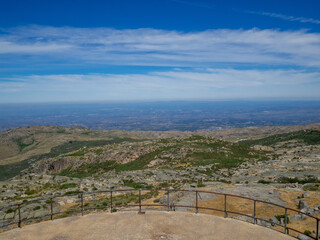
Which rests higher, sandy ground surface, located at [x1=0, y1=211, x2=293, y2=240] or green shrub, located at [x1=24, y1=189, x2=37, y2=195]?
sandy ground surface, located at [x1=0, y1=211, x2=293, y2=240]

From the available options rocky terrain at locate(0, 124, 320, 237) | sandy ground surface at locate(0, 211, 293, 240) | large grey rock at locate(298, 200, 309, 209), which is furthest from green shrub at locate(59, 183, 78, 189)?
large grey rock at locate(298, 200, 309, 209)

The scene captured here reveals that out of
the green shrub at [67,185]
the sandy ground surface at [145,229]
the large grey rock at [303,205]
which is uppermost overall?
the sandy ground surface at [145,229]

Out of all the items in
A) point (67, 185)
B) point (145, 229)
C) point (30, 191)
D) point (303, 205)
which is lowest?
point (67, 185)

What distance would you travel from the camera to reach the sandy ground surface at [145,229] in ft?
37.3

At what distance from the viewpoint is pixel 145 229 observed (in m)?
12.1

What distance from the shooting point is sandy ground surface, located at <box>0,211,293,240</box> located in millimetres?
11375

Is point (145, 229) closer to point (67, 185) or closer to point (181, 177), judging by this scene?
point (181, 177)

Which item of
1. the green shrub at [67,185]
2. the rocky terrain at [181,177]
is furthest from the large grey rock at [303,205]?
the green shrub at [67,185]

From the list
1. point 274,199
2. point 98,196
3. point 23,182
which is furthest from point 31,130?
point 274,199

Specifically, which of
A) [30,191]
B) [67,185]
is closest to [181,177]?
[67,185]

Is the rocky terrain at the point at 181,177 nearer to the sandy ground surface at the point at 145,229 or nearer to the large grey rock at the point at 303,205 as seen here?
the large grey rock at the point at 303,205

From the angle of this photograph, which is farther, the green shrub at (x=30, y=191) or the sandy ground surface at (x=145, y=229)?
→ the green shrub at (x=30, y=191)

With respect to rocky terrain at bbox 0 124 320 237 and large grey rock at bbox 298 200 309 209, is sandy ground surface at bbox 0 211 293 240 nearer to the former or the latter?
rocky terrain at bbox 0 124 320 237

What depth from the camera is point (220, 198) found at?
19141 millimetres
